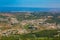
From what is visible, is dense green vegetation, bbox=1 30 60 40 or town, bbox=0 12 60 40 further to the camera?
town, bbox=0 12 60 40

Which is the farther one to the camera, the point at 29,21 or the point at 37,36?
the point at 29,21

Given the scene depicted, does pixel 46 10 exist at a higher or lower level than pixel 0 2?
lower

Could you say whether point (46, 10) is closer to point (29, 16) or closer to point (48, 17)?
point (48, 17)

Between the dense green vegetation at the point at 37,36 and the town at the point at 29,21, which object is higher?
the town at the point at 29,21

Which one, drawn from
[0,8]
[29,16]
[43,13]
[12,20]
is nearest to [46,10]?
[43,13]

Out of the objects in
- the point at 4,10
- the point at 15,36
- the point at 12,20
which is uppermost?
the point at 4,10

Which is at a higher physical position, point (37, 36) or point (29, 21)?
point (29, 21)

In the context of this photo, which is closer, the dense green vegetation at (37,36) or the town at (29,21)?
the dense green vegetation at (37,36)

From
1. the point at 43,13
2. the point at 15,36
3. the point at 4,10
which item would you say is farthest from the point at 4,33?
the point at 43,13

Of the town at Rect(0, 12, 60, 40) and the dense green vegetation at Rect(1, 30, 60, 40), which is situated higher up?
the town at Rect(0, 12, 60, 40)
